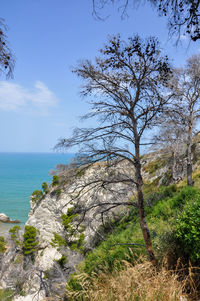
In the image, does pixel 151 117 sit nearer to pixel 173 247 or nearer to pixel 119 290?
pixel 173 247

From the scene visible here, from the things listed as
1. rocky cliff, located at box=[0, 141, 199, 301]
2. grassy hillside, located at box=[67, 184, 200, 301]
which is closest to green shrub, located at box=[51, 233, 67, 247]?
rocky cliff, located at box=[0, 141, 199, 301]

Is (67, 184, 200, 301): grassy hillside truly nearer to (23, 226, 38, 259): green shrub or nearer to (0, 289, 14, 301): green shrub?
(0, 289, 14, 301): green shrub

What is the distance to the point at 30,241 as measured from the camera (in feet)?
79.6

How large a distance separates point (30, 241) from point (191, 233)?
77.4 feet

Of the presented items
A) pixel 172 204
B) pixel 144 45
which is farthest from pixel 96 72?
pixel 172 204

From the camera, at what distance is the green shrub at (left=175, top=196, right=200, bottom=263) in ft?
15.7

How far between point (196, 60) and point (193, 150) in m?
10.8

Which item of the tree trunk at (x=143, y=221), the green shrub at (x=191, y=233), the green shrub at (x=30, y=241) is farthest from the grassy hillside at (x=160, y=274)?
the green shrub at (x=30, y=241)

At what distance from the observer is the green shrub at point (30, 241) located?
23.7 metres

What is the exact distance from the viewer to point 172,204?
1190 centimetres

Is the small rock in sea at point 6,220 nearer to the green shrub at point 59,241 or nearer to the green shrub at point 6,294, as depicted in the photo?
the green shrub at point 6,294

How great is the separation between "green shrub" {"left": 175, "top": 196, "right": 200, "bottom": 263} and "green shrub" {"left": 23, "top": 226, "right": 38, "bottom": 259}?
2251 cm

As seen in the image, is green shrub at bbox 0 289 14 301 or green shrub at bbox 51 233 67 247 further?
green shrub at bbox 51 233 67 247

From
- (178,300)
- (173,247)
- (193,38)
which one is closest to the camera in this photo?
(193,38)
